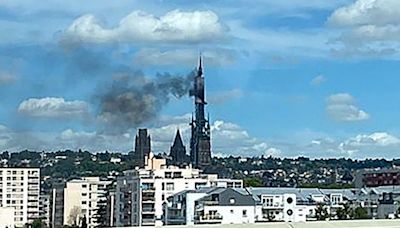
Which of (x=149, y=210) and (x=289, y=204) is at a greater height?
(x=149, y=210)

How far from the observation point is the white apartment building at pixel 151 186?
57688 mm

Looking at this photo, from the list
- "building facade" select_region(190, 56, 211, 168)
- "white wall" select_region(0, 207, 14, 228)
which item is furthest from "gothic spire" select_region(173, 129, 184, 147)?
"white wall" select_region(0, 207, 14, 228)

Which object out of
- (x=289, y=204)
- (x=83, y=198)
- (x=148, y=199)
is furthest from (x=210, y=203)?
(x=83, y=198)

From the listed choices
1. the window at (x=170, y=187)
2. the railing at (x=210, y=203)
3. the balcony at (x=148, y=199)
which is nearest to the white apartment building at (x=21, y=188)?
the balcony at (x=148, y=199)

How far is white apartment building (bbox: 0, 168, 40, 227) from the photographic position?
2549 inches

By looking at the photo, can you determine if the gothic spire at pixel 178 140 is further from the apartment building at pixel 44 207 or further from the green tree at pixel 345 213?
the green tree at pixel 345 213

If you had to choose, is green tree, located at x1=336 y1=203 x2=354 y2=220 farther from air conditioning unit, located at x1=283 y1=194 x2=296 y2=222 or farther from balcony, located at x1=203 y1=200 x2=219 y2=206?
balcony, located at x1=203 y1=200 x2=219 y2=206

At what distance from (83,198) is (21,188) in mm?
4468

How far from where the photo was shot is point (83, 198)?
67375 mm

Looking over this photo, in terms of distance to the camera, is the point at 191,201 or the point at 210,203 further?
the point at 191,201

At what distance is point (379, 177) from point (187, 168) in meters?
23.7

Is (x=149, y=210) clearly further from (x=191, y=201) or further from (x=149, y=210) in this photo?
(x=191, y=201)

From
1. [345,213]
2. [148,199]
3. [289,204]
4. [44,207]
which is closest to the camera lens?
[345,213]

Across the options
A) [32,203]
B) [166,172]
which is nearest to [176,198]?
[166,172]
